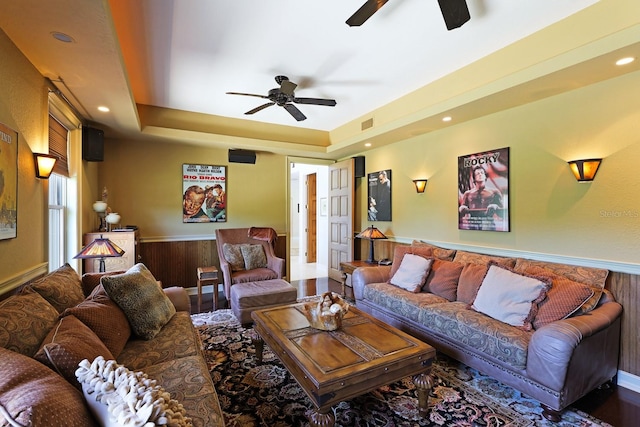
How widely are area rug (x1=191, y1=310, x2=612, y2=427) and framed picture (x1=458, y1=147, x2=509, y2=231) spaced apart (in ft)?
5.23

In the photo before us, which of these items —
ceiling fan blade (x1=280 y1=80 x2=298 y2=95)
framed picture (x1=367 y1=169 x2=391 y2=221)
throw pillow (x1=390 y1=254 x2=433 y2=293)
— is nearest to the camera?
ceiling fan blade (x1=280 y1=80 x2=298 y2=95)

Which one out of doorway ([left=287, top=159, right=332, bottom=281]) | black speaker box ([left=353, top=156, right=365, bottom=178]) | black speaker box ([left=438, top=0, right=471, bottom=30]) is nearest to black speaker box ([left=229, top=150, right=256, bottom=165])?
doorway ([left=287, top=159, right=332, bottom=281])

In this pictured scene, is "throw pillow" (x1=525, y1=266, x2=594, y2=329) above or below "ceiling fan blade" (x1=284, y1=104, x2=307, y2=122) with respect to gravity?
below

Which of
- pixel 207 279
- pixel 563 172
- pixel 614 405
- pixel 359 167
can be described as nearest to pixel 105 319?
pixel 207 279

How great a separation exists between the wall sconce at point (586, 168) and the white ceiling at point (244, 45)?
1174 mm

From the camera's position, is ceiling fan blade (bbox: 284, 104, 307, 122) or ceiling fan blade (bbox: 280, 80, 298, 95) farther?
ceiling fan blade (bbox: 284, 104, 307, 122)

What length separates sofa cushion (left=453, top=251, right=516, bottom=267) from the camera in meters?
2.89

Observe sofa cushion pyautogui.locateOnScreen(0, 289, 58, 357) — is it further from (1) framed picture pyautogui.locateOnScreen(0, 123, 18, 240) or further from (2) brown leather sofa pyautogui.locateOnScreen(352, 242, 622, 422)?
(2) brown leather sofa pyautogui.locateOnScreen(352, 242, 622, 422)

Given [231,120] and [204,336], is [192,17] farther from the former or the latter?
[204,336]

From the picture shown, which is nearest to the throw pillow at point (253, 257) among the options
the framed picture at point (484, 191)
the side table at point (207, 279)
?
the side table at point (207, 279)

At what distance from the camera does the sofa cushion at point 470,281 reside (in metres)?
2.89

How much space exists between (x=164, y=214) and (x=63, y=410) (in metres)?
4.29

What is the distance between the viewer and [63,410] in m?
0.82

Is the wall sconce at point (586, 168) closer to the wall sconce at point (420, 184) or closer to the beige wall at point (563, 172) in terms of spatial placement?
the beige wall at point (563, 172)
